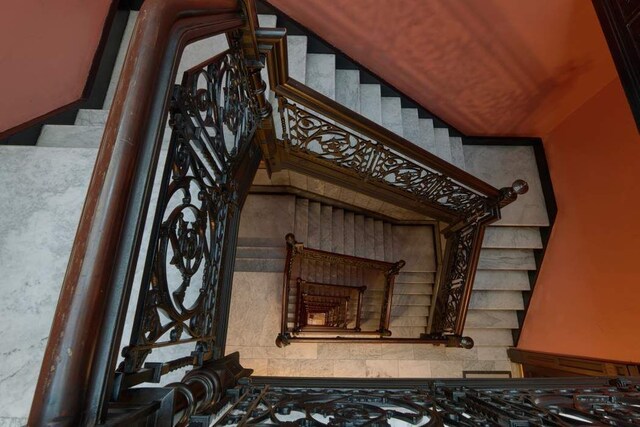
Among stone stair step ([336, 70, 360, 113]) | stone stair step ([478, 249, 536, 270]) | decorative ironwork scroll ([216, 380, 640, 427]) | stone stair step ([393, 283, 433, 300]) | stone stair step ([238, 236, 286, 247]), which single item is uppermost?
stone stair step ([336, 70, 360, 113])

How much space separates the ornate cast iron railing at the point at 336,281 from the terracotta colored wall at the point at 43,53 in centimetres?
236

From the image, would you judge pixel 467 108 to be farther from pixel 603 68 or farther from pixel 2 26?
pixel 2 26

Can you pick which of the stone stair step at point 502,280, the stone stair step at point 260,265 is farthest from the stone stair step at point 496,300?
the stone stair step at point 260,265

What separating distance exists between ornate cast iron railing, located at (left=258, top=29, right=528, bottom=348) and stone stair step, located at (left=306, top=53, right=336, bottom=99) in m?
0.62

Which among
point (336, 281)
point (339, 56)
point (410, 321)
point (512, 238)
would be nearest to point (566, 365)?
point (512, 238)

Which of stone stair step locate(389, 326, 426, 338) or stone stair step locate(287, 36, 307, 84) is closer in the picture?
stone stair step locate(287, 36, 307, 84)

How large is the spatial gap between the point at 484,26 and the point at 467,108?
40.8 inches

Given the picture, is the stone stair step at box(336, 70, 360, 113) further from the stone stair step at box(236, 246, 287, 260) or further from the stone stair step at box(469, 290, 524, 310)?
the stone stair step at box(469, 290, 524, 310)

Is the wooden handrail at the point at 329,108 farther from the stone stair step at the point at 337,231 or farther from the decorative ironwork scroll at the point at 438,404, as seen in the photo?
the stone stair step at the point at 337,231

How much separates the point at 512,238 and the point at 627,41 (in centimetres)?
263

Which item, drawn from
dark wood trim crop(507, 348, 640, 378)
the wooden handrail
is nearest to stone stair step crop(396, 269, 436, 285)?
dark wood trim crop(507, 348, 640, 378)

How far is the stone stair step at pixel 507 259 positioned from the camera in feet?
12.9

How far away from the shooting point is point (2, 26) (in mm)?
1789

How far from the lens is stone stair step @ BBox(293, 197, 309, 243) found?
4.41 meters
